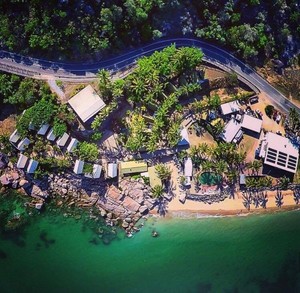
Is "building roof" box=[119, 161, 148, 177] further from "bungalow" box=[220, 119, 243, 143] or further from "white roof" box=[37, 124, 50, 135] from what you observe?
"bungalow" box=[220, 119, 243, 143]

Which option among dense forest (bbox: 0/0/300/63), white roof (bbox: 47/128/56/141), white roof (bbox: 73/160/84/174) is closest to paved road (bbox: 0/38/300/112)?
dense forest (bbox: 0/0/300/63)

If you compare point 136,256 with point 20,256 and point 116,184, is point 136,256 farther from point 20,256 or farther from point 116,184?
point 20,256

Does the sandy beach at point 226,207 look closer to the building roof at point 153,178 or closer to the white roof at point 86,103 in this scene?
the building roof at point 153,178

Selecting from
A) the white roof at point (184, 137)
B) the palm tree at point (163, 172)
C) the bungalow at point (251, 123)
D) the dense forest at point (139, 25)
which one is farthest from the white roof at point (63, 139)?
the bungalow at point (251, 123)

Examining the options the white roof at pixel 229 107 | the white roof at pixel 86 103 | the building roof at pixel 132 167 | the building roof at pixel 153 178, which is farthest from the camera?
the white roof at pixel 229 107

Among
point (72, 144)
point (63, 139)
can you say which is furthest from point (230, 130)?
point (63, 139)

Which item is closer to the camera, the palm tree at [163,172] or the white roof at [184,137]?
the palm tree at [163,172]

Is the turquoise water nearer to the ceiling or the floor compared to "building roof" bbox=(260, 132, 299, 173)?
nearer to the floor
